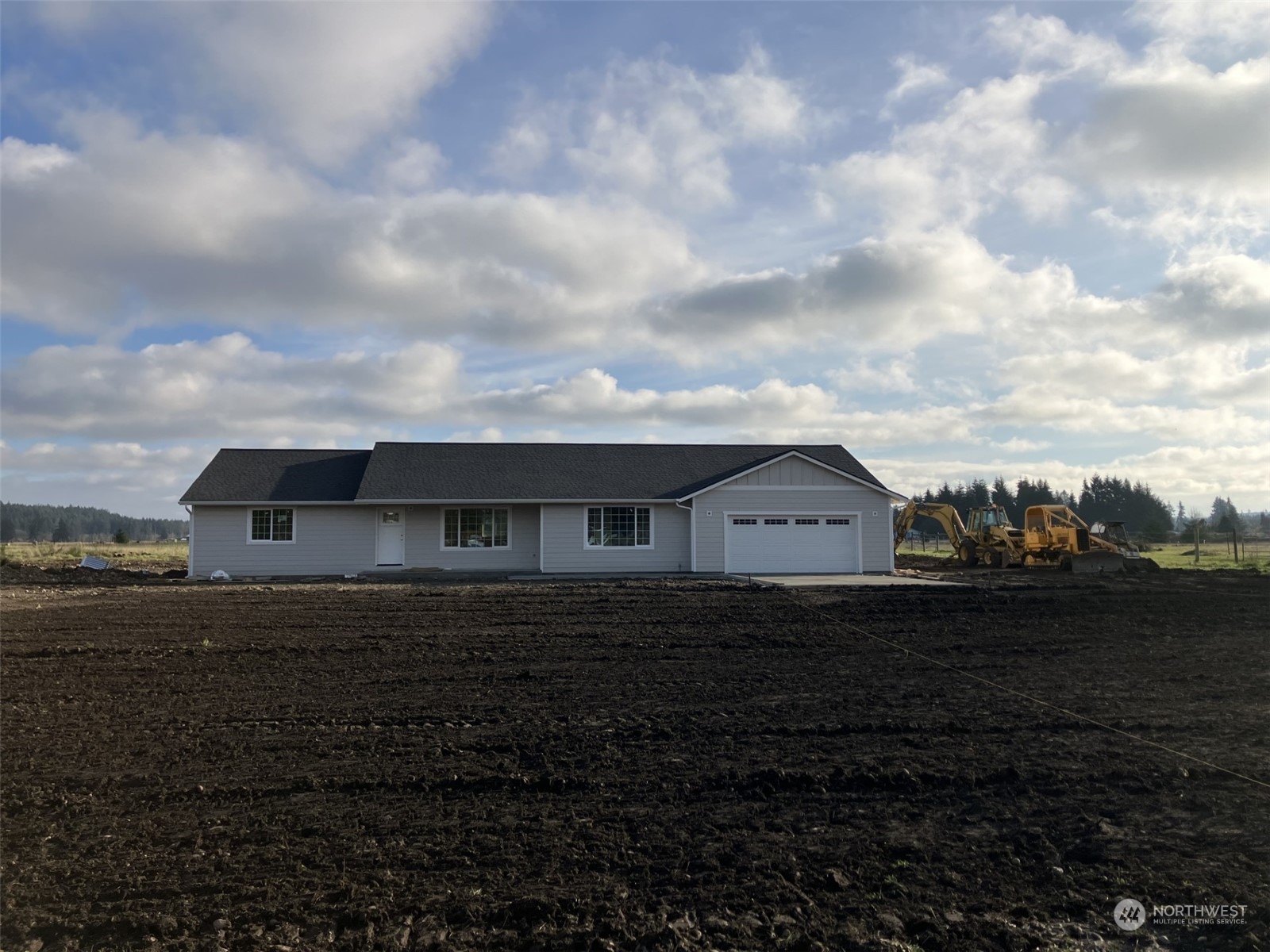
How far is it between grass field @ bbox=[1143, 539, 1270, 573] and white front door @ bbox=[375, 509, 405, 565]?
26.6 m

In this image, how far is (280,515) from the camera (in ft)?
86.8

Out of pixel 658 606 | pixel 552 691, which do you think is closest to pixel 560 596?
pixel 658 606

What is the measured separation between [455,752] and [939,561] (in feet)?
98.0

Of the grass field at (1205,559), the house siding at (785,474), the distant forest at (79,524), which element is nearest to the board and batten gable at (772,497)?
the house siding at (785,474)

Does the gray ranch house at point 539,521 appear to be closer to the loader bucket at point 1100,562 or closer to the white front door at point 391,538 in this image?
the white front door at point 391,538

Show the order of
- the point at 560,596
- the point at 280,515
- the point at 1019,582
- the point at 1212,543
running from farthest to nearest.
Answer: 1. the point at 1212,543
2. the point at 280,515
3. the point at 1019,582
4. the point at 560,596

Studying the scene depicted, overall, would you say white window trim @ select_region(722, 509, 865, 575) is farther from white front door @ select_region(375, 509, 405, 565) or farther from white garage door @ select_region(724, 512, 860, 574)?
white front door @ select_region(375, 509, 405, 565)

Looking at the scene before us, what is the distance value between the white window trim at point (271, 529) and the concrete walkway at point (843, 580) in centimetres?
1339

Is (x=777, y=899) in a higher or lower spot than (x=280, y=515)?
lower

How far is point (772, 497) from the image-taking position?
26453 mm

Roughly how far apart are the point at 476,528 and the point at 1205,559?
32.0 meters

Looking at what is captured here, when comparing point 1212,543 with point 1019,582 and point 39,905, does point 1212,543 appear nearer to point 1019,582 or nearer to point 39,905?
point 1019,582

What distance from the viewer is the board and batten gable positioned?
26.4 meters

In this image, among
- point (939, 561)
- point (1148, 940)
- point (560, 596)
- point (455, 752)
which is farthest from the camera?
point (939, 561)
